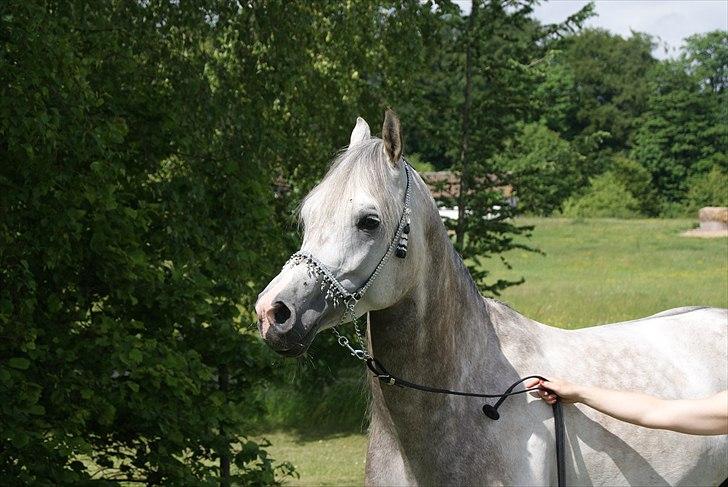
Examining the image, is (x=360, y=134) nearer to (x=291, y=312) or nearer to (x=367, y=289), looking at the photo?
(x=367, y=289)

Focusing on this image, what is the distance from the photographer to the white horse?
10.1 ft

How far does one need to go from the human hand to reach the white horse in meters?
0.05

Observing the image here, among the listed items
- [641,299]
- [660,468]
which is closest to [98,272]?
[660,468]

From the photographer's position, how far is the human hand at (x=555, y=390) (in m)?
3.33

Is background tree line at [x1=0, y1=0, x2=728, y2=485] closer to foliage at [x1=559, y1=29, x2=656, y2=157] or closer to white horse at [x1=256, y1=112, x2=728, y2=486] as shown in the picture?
white horse at [x1=256, y1=112, x2=728, y2=486]

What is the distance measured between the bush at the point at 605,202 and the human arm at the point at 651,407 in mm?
35745

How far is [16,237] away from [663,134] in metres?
44.0

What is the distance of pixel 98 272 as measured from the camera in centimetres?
662

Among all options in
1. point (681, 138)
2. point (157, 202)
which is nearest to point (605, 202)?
point (681, 138)

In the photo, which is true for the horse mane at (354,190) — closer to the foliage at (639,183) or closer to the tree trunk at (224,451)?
the tree trunk at (224,451)

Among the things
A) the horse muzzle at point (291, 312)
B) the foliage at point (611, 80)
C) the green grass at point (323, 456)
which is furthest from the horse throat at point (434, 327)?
the foliage at point (611, 80)

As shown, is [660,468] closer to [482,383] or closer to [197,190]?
[482,383]

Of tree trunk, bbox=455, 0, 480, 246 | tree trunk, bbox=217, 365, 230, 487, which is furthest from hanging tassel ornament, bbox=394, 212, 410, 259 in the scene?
tree trunk, bbox=455, 0, 480, 246

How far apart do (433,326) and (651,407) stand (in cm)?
74
